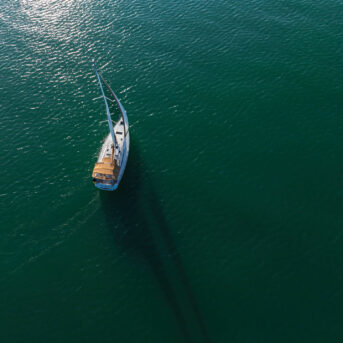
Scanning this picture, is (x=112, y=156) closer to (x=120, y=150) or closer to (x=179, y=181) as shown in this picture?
(x=120, y=150)

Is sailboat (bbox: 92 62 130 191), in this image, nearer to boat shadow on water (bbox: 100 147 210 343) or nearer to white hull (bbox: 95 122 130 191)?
white hull (bbox: 95 122 130 191)

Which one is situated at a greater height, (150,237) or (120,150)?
(120,150)

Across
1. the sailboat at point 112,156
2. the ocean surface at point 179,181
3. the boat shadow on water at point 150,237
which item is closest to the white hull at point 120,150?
the sailboat at point 112,156

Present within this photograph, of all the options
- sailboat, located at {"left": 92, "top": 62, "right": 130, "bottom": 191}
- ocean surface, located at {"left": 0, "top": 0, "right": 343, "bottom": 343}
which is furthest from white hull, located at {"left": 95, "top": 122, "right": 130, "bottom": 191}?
ocean surface, located at {"left": 0, "top": 0, "right": 343, "bottom": 343}

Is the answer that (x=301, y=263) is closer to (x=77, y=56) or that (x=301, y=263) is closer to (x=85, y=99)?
(x=85, y=99)

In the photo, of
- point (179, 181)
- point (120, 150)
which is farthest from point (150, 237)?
point (120, 150)

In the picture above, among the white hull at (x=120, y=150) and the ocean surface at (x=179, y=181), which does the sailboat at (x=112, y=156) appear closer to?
the white hull at (x=120, y=150)
